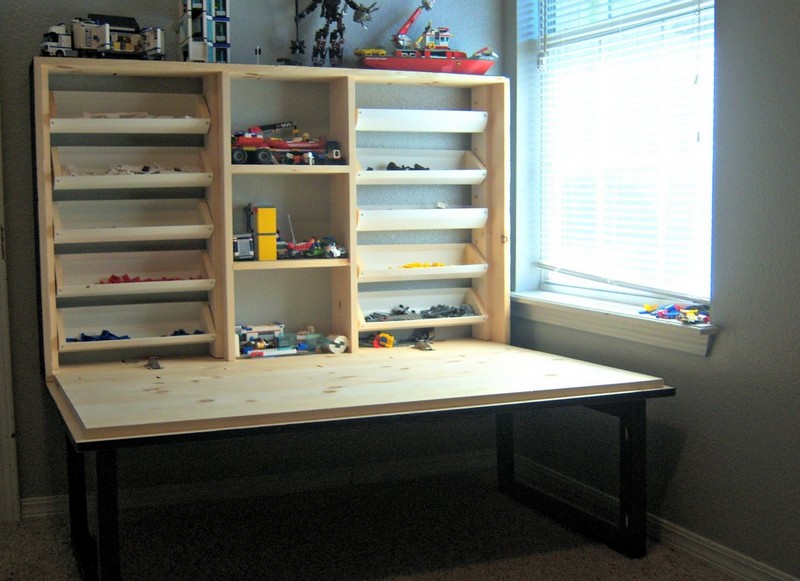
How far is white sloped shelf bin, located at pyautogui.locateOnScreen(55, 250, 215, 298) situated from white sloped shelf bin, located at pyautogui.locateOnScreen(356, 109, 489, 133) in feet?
2.57

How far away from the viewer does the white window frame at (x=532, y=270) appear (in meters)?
3.35

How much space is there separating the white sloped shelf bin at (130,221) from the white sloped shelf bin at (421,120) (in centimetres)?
69

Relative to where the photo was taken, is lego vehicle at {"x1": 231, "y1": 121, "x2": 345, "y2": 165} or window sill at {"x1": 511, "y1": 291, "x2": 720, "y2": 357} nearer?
window sill at {"x1": 511, "y1": 291, "x2": 720, "y2": 357}

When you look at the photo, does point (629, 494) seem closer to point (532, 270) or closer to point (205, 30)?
point (532, 270)

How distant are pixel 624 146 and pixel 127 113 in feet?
5.65

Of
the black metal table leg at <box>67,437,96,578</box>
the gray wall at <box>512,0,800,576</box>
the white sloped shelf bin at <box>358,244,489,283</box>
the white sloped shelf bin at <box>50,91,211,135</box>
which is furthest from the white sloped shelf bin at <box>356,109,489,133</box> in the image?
the black metal table leg at <box>67,437,96,578</box>

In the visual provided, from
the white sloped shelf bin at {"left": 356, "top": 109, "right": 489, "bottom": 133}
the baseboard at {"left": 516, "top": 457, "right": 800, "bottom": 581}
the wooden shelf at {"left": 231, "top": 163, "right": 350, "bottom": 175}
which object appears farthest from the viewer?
the white sloped shelf bin at {"left": 356, "top": 109, "right": 489, "bottom": 133}

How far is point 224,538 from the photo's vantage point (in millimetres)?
3195

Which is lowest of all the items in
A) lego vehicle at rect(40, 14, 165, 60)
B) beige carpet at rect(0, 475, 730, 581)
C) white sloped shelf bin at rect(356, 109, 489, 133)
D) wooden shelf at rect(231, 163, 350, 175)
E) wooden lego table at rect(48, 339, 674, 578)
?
beige carpet at rect(0, 475, 730, 581)

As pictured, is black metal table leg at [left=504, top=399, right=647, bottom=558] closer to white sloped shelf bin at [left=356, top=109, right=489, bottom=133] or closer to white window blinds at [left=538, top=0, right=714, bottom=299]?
white window blinds at [left=538, top=0, right=714, bottom=299]

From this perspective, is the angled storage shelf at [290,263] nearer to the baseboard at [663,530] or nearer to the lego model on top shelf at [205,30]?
the lego model on top shelf at [205,30]

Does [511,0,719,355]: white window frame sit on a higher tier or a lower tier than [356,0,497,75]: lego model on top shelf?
lower

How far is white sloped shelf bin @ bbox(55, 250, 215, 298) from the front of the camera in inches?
126

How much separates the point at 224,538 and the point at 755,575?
167cm
